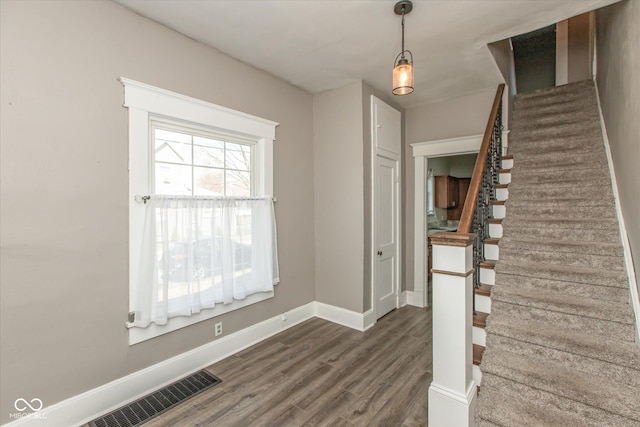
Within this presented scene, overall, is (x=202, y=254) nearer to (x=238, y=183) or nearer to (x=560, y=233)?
(x=238, y=183)

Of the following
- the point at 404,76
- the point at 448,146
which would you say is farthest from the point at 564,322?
the point at 448,146

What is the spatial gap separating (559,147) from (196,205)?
12.1 feet

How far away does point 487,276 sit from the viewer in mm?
2359

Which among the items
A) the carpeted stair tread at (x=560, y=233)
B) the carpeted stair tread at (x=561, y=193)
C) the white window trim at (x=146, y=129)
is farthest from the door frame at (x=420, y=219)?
the white window trim at (x=146, y=129)

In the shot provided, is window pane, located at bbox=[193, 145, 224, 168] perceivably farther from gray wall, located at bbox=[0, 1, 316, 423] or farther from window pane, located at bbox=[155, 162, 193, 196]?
gray wall, located at bbox=[0, 1, 316, 423]

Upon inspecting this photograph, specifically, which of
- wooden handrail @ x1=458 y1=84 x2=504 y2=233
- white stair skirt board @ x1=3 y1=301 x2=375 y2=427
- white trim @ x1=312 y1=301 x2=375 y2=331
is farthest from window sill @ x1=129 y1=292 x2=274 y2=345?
wooden handrail @ x1=458 y1=84 x2=504 y2=233

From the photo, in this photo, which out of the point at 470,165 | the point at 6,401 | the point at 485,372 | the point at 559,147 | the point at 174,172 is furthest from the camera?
the point at 470,165

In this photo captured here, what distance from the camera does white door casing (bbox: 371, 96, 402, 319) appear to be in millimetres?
3500

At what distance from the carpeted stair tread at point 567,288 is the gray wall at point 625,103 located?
0.48 ft

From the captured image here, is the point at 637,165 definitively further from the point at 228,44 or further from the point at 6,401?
the point at 6,401

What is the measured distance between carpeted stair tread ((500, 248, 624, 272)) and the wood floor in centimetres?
119

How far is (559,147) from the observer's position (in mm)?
3104

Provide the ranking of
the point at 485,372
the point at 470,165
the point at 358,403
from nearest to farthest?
the point at 485,372 < the point at 358,403 < the point at 470,165

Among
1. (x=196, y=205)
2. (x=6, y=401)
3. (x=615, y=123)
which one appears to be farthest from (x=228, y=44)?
(x=615, y=123)
